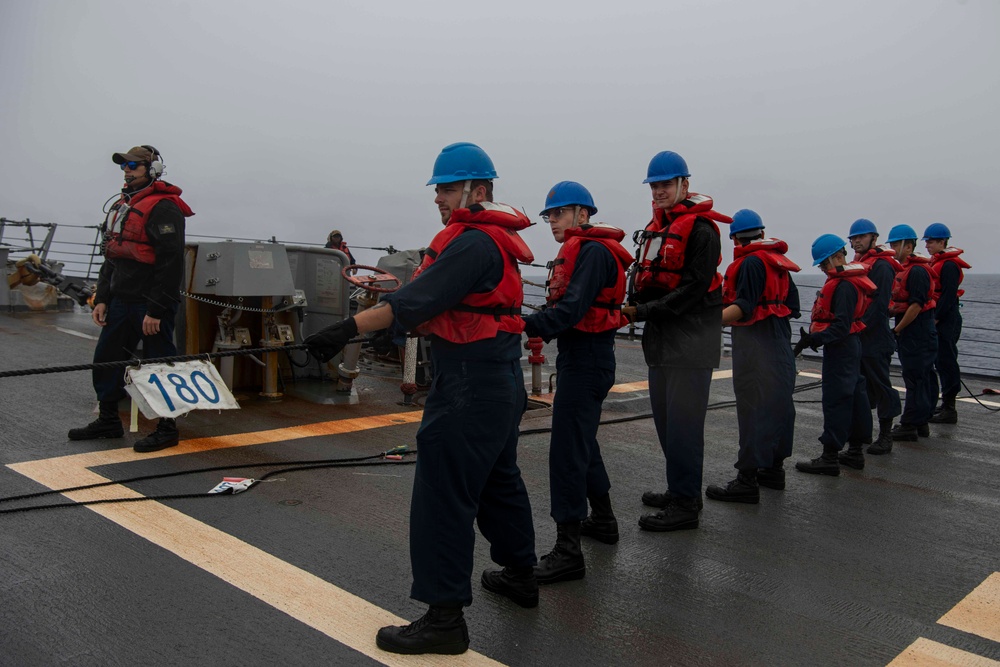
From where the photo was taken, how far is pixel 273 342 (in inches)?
325

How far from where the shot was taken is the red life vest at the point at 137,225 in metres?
6.20

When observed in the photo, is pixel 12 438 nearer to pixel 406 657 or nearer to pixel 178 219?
pixel 178 219

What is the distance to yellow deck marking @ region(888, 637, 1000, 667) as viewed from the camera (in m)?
3.40

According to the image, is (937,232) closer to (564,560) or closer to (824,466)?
(824,466)

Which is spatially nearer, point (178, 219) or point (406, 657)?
point (406, 657)

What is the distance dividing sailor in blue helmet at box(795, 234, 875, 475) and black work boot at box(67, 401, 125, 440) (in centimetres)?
540

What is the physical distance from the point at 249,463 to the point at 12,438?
1.94m

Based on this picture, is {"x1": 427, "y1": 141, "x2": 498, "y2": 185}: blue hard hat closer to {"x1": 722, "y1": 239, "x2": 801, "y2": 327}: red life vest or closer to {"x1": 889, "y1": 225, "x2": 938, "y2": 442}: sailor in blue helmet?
{"x1": 722, "y1": 239, "x2": 801, "y2": 327}: red life vest

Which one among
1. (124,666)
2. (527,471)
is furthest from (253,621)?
(527,471)


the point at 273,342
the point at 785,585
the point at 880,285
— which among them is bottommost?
the point at 785,585

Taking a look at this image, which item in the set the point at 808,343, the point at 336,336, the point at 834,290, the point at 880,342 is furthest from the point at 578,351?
the point at 880,342

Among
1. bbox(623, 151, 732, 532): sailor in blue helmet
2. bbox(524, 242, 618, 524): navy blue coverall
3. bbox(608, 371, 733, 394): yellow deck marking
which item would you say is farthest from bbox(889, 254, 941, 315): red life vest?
bbox(524, 242, 618, 524): navy blue coverall

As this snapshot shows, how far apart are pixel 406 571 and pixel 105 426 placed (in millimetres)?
3527

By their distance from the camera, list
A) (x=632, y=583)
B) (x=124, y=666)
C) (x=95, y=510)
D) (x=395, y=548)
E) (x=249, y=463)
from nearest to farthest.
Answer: (x=124, y=666) < (x=632, y=583) < (x=395, y=548) < (x=95, y=510) < (x=249, y=463)
